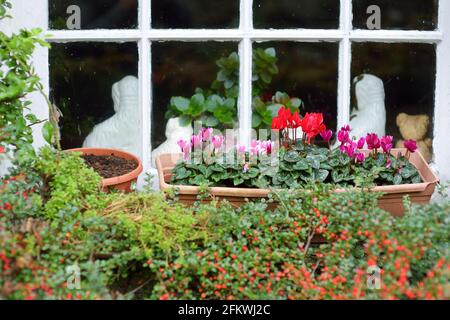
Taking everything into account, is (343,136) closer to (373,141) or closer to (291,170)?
(373,141)

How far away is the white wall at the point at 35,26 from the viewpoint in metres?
3.06

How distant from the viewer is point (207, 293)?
7.74 feet

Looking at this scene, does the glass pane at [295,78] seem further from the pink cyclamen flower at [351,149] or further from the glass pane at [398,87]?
the pink cyclamen flower at [351,149]

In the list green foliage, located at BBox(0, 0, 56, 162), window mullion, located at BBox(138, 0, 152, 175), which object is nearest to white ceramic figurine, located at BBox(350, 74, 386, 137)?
window mullion, located at BBox(138, 0, 152, 175)

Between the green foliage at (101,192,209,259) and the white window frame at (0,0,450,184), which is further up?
the white window frame at (0,0,450,184)

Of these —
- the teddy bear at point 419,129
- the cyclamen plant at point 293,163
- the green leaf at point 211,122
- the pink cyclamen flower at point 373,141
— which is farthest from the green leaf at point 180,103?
the teddy bear at point 419,129

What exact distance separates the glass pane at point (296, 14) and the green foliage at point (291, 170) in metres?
0.60

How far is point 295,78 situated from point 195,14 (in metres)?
0.52

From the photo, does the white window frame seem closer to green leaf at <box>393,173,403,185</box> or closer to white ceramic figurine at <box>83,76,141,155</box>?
white ceramic figurine at <box>83,76,141,155</box>

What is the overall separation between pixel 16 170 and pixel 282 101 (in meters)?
1.24

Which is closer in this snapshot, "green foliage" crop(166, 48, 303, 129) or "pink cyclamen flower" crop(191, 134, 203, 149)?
"pink cyclamen flower" crop(191, 134, 203, 149)

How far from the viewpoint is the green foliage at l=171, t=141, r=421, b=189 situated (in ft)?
9.31

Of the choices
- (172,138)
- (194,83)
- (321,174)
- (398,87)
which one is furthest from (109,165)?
(398,87)

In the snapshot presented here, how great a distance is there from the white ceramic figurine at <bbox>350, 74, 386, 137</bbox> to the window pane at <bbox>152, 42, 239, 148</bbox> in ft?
1.76
